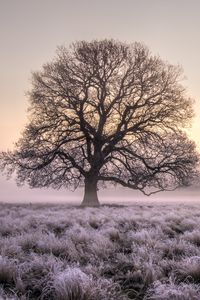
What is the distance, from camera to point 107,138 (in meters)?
25.6

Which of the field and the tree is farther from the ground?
the tree

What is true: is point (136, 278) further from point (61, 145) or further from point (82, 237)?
point (61, 145)

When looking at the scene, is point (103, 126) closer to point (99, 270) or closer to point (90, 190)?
point (90, 190)

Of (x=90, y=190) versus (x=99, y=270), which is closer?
(x=99, y=270)

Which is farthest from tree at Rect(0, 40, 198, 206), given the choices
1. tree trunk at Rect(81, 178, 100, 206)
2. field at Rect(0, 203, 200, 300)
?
field at Rect(0, 203, 200, 300)

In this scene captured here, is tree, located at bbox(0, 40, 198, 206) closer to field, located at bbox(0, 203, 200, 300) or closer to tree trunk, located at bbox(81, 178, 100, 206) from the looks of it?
tree trunk, located at bbox(81, 178, 100, 206)

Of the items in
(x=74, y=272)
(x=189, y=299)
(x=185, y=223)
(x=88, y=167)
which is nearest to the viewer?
(x=189, y=299)

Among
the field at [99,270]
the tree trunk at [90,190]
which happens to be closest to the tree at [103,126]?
the tree trunk at [90,190]

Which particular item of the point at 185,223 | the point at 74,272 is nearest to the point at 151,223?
the point at 185,223

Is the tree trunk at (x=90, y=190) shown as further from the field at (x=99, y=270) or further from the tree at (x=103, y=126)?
the field at (x=99, y=270)

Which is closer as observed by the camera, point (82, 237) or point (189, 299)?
point (189, 299)

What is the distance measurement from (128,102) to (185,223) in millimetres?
15524

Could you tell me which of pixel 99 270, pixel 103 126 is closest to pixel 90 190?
pixel 103 126

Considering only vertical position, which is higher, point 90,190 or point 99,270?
point 90,190
